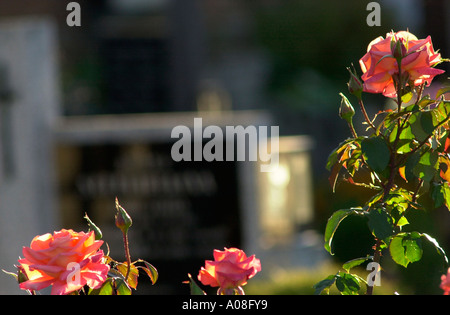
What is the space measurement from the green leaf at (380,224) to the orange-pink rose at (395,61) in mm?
203

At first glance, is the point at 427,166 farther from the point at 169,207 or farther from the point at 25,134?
the point at 25,134

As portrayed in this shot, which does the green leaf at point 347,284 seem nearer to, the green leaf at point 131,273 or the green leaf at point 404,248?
the green leaf at point 404,248

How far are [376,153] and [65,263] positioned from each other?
503mm

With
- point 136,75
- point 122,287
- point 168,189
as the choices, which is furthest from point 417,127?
point 136,75

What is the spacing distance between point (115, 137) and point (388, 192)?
199 inches

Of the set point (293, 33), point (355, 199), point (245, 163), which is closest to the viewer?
point (245, 163)

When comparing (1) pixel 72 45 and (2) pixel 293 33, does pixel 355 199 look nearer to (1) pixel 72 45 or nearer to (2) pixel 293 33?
(2) pixel 293 33

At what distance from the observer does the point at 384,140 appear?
123 cm

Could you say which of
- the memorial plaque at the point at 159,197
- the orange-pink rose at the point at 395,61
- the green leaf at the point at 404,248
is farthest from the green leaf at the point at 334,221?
the memorial plaque at the point at 159,197

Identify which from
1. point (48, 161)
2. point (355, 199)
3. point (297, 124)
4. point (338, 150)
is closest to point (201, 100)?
point (355, 199)

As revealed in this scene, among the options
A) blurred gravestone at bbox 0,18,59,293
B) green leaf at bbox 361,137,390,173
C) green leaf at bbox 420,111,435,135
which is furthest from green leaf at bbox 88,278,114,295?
blurred gravestone at bbox 0,18,59,293

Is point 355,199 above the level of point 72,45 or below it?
below

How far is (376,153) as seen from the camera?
119 cm

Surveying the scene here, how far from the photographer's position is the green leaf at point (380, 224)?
1.16m
